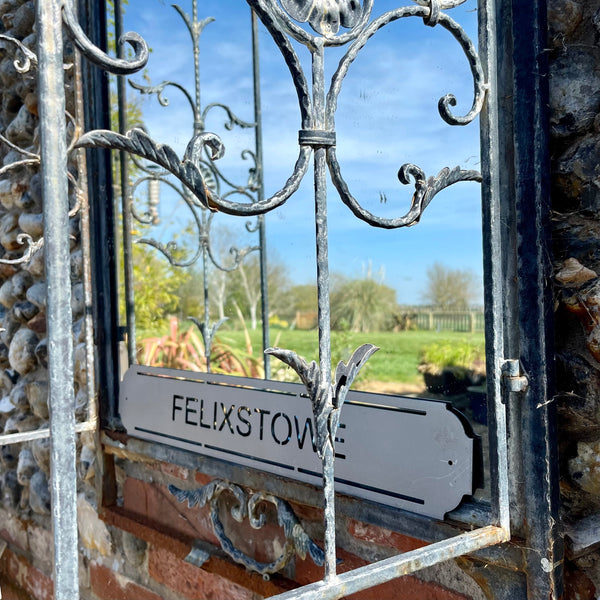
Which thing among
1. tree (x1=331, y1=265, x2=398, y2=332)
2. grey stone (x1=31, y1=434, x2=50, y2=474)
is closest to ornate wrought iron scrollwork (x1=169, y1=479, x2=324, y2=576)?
grey stone (x1=31, y1=434, x2=50, y2=474)

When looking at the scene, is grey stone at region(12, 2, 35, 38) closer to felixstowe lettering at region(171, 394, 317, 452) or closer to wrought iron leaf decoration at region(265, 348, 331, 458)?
felixstowe lettering at region(171, 394, 317, 452)

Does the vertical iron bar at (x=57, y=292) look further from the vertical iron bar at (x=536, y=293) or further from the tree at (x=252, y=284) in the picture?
the tree at (x=252, y=284)

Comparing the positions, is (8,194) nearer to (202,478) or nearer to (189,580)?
(202,478)

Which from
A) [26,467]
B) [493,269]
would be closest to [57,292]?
[493,269]

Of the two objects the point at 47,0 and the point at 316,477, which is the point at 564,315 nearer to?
the point at 316,477

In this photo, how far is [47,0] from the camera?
0.77 m

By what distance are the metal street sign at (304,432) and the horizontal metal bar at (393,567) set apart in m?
0.12

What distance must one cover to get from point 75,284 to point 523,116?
65.4 inches

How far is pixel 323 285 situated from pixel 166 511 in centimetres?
136

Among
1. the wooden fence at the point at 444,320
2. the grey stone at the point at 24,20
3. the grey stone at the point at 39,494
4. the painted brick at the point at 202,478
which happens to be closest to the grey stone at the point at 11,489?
the grey stone at the point at 39,494

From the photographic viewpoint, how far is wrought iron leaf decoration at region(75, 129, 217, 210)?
81 cm

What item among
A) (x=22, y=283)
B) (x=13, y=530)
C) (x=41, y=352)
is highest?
(x=22, y=283)

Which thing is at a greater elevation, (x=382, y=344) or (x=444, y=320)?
(x=444, y=320)

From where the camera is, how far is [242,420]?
5.60 ft
